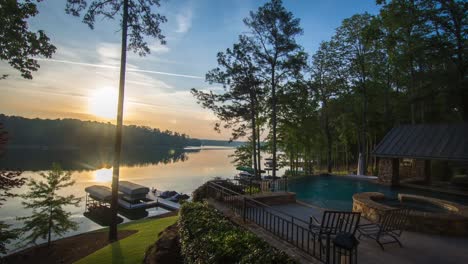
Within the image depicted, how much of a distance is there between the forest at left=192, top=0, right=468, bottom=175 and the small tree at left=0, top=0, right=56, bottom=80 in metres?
12.1

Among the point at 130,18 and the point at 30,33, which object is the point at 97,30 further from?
the point at 30,33

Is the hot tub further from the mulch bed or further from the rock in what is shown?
the mulch bed

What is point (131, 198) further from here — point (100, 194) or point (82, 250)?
point (82, 250)

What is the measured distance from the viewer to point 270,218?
5992 mm

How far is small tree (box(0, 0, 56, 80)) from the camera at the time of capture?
6.28 metres

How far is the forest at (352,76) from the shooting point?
13.8 meters

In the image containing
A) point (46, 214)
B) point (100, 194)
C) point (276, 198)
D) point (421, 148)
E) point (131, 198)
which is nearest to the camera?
point (276, 198)

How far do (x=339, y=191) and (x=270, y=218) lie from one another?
1070 cm

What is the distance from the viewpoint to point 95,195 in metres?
26.8

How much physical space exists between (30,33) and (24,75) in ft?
4.13

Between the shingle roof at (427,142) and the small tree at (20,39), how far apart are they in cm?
1569

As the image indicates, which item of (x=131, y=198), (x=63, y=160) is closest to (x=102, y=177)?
(x=131, y=198)

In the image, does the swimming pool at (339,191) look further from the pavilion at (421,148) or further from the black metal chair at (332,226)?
the black metal chair at (332,226)

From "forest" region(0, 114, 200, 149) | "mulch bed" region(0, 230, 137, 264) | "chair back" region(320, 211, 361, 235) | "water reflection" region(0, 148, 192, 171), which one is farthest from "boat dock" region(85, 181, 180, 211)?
"forest" region(0, 114, 200, 149)
